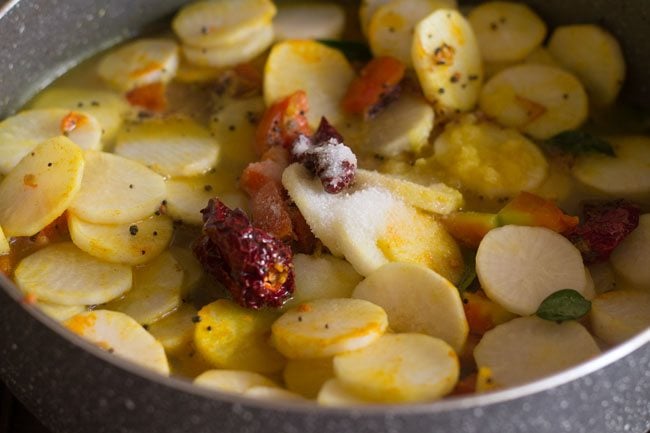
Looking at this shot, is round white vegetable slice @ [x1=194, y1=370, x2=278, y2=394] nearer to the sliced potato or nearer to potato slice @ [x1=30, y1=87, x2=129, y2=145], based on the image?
the sliced potato

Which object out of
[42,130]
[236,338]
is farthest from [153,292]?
[42,130]

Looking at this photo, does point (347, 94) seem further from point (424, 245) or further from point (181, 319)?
point (181, 319)

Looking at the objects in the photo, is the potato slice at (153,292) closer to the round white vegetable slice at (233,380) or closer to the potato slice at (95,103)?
the round white vegetable slice at (233,380)

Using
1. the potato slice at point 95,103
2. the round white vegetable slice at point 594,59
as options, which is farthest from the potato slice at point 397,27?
the potato slice at point 95,103

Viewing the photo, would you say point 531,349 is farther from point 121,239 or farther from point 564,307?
point 121,239

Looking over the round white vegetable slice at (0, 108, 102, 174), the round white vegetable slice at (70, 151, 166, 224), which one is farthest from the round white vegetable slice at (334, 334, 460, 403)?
the round white vegetable slice at (0, 108, 102, 174)

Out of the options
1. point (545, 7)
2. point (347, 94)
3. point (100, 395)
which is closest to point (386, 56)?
point (347, 94)
